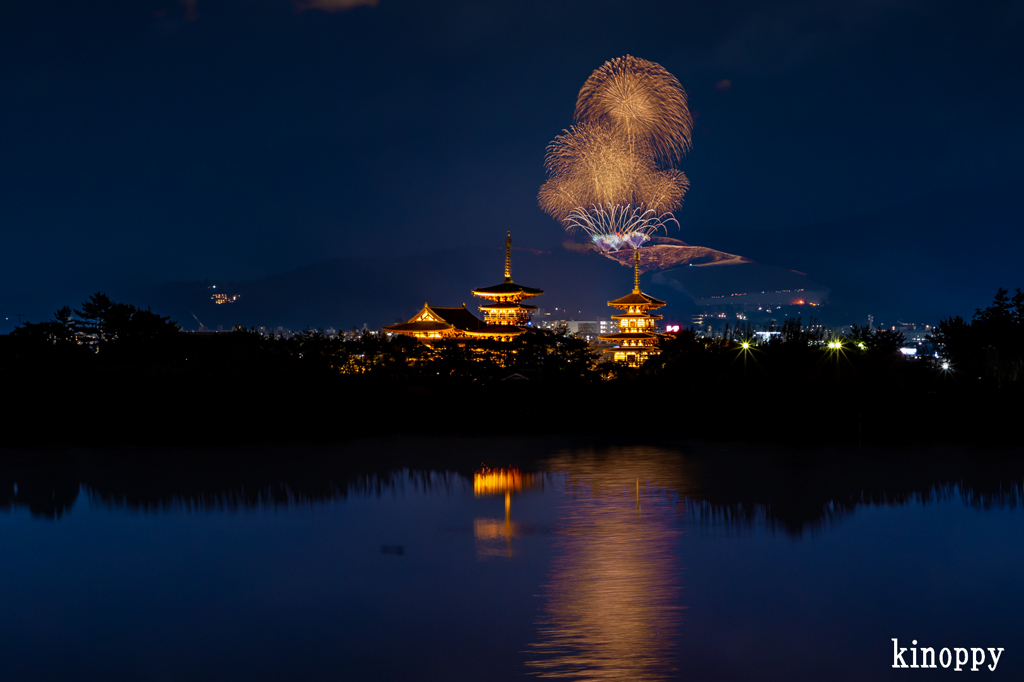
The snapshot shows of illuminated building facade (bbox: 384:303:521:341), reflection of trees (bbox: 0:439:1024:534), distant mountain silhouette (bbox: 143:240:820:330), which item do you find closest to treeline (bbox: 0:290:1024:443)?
reflection of trees (bbox: 0:439:1024:534)

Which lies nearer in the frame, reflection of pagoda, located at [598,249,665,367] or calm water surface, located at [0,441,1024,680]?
calm water surface, located at [0,441,1024,680]

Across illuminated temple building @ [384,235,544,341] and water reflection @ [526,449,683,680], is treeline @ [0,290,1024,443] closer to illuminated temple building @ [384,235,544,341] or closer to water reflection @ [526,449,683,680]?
water reflection @ [526,449,683,680]

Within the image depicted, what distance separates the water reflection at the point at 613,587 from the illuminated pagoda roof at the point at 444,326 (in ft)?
74.2

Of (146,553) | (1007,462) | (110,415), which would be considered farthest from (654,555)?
(110,415)

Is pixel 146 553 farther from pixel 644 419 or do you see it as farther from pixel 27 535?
pixel 644 419

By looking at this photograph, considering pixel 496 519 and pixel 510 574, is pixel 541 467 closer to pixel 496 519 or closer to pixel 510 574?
pixel 496 519

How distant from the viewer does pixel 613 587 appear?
8586 mm

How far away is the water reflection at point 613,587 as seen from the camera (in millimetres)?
6840

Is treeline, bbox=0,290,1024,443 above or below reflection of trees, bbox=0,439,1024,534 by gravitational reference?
above

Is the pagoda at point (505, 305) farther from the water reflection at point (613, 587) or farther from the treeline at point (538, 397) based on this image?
the water reflection at point (613, 587)

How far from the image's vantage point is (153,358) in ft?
81.3

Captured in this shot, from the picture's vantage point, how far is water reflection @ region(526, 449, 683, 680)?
6840 mm

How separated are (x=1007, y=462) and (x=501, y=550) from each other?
10228 mm

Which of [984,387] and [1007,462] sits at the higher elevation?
[984,387]
